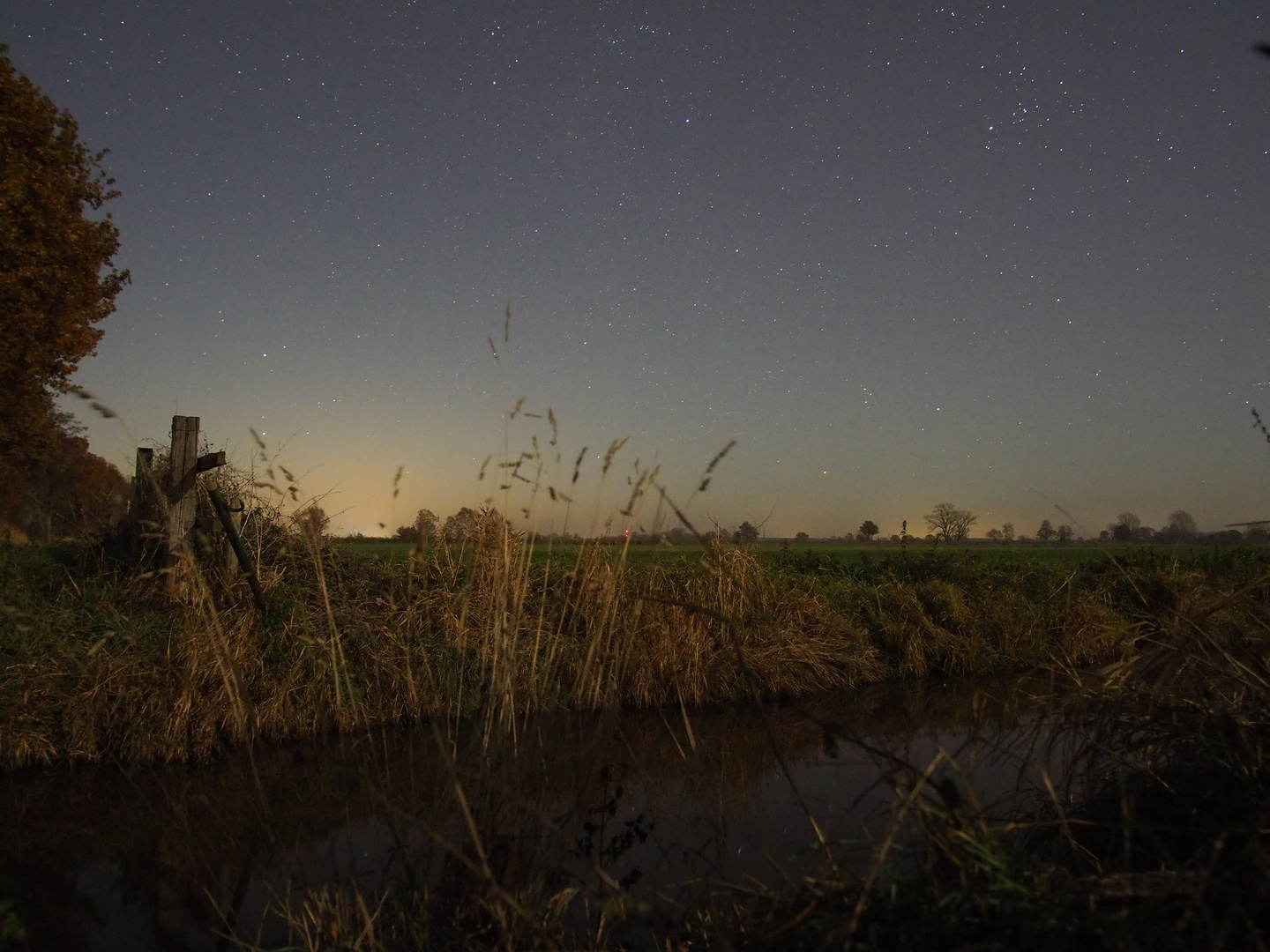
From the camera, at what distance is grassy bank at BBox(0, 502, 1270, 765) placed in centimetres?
546

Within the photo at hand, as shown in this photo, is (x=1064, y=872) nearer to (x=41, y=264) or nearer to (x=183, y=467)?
(x=183, y=467)

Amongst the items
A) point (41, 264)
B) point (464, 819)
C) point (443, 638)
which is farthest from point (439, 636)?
point (41, 264)

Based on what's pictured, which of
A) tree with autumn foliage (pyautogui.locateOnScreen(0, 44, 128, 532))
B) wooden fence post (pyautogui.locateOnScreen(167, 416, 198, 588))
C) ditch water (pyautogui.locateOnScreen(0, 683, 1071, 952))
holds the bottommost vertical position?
ditch water (pyautogui.locateOnScreen(0, 683, 1071, 952))

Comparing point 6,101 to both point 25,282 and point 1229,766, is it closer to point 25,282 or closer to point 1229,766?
point 25,282

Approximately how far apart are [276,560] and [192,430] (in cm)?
150

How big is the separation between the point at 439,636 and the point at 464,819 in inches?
188

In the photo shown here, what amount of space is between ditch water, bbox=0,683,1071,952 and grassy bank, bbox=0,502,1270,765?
13.5 inches

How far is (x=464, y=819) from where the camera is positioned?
3193 mm

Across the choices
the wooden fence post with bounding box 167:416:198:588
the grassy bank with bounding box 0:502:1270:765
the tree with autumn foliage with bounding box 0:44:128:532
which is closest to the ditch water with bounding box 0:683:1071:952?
the grassy bank with bounding box 0:502:1270:765

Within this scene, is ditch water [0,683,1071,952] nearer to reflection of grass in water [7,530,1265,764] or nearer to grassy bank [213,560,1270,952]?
grassy bank [213,560,1270,952]

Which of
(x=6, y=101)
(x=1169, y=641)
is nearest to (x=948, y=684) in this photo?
(x=1169, y=641)

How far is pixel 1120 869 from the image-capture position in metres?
2.37

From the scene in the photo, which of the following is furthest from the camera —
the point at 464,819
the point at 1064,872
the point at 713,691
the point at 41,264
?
the point at 41,264

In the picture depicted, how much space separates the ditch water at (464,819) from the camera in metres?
2.97
